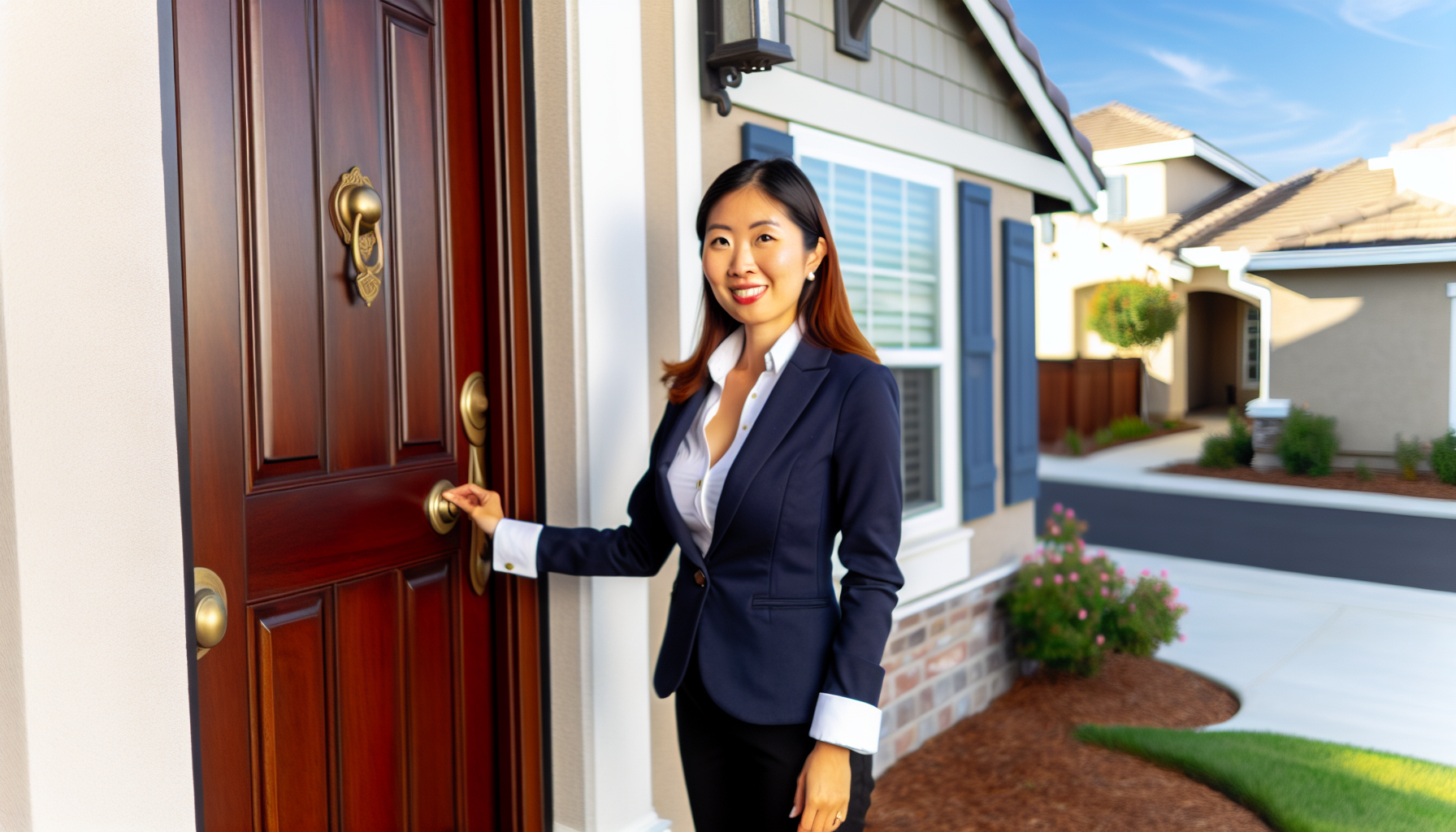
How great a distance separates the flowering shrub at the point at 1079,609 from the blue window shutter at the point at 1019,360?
350 millimetres

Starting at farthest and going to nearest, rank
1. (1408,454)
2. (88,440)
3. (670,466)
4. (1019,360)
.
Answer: (1408,454) → (1019,360) → (670,466) → (88,440)

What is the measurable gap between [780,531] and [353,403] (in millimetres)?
842

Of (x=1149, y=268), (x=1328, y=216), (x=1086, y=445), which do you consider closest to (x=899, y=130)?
(x=1328, y=216)

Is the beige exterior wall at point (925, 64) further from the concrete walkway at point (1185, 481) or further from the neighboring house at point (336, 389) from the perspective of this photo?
the concrete walkway at point (1185, 481)

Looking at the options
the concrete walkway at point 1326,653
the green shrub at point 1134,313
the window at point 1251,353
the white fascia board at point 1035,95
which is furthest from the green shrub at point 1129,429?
the white fascia board at point 1035,95

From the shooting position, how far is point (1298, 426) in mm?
10203

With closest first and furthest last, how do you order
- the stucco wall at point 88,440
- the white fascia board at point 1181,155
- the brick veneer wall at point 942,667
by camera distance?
1. the stucco wall at point 88,440
2. the brick veneer wall at point 942,667
3. the white fascia board at point 1181,155

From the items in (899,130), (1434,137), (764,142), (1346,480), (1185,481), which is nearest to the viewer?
(764,142)

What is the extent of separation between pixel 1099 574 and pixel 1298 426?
7360mm

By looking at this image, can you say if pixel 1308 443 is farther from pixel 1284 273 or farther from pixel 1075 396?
pixel 1075 396

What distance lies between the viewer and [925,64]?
375 cm

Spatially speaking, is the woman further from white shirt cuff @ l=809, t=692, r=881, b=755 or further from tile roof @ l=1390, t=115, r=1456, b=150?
tile roof @ l=1390, t=115, r=1456, b=150

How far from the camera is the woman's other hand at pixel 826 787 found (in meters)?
1.38

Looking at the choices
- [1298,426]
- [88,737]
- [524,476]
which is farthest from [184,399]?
[1298,426]
